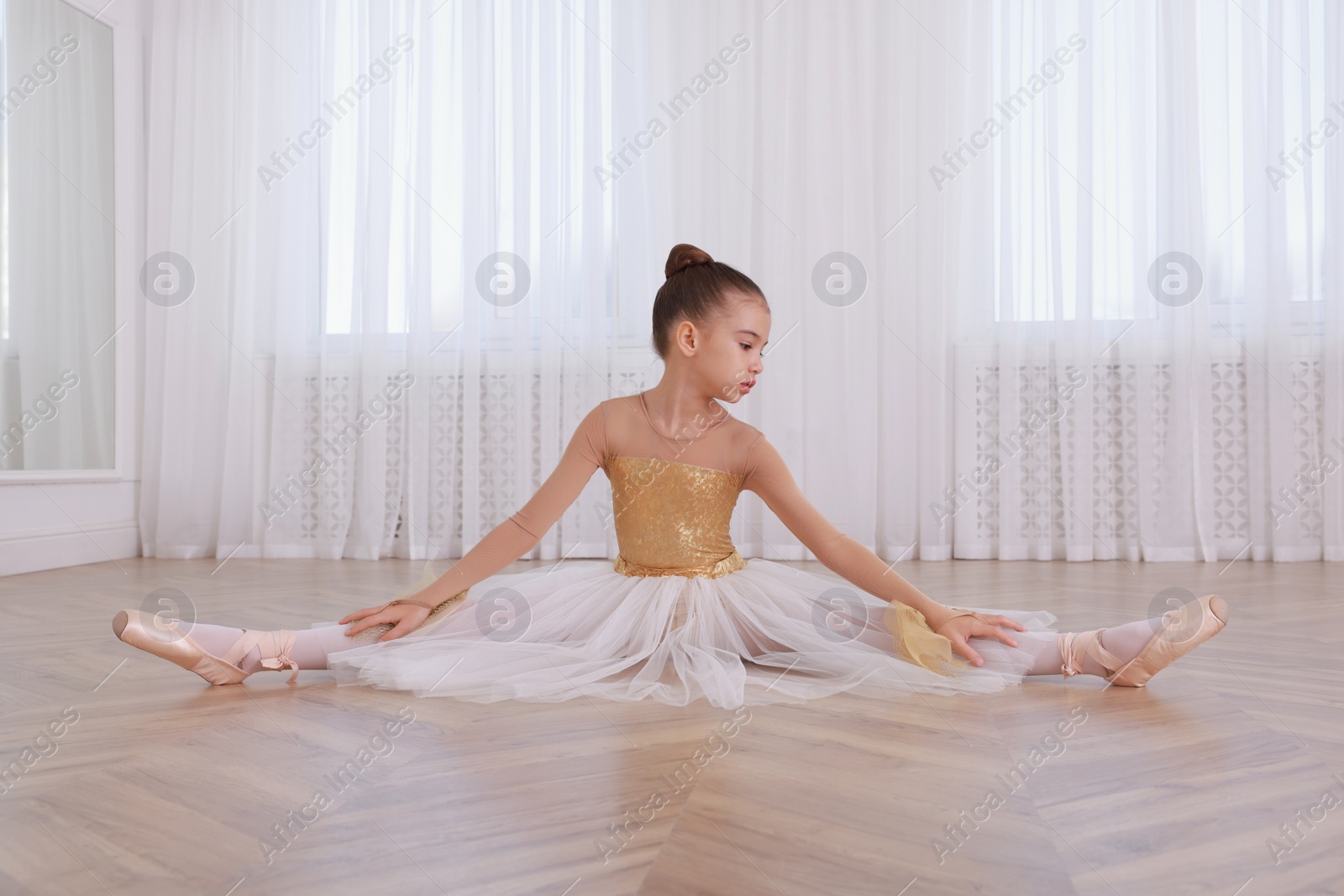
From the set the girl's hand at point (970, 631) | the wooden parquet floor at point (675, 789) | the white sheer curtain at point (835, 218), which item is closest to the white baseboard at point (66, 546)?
the wooden parquet floor at point (675, 789)

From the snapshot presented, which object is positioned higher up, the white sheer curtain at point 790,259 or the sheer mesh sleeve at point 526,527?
the white sheer curtain at point 790,259

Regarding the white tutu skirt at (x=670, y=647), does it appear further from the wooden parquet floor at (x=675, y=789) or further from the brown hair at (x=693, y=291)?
the brown hair at (x=693, y=291)

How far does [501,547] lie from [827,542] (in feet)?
1.84

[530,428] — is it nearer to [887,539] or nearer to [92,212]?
[887,539]

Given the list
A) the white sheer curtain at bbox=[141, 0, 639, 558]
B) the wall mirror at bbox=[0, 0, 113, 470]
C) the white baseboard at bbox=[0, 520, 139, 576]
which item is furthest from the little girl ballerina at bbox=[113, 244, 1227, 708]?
the wall mirror at bbox=[0, 0, 113, 470]

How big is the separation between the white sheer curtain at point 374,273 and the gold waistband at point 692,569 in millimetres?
1679

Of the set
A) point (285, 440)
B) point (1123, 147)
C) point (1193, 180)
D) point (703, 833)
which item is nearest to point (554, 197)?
point (285, 440)

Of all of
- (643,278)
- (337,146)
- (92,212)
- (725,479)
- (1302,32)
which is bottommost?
(725,479)

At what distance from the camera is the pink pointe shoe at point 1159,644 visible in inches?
50.5

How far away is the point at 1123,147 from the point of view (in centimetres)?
334

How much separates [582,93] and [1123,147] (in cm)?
202

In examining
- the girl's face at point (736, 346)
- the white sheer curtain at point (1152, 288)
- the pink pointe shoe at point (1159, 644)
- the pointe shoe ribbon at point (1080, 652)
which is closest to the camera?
the pink pointe shoe at point (1159, 644)

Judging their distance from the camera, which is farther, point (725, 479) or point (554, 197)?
point (554, 197)

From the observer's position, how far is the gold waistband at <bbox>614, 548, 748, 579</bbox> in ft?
5.58
